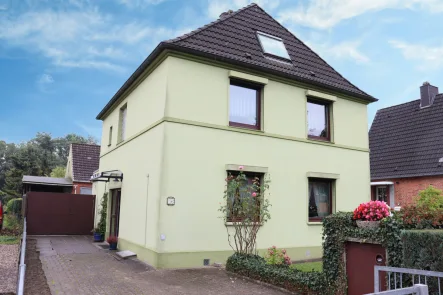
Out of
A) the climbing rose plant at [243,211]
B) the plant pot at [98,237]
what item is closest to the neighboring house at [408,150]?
the climbing rose plant at [243,211]

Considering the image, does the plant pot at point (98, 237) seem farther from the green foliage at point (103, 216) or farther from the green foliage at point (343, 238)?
the green foliage at point (343, 238)

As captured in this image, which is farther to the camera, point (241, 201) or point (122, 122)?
point (122, 122)

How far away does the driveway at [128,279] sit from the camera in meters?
7.17

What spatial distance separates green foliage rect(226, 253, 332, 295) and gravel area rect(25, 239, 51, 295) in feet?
13.8

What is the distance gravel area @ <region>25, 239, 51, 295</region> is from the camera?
7029 mm

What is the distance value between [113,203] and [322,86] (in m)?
9.92

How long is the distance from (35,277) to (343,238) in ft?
22.5

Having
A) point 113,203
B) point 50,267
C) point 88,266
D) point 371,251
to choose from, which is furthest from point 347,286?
point 113,203

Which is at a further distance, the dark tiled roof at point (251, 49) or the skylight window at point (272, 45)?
the skylight window at point (272, 45)

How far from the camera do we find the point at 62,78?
51.7m

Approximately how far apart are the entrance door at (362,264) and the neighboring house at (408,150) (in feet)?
45.8

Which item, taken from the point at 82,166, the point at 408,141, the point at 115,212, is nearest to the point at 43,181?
the point at 82,166

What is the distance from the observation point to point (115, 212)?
49.2 feet

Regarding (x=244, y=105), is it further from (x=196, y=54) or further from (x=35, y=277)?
(x=35, y=277)
